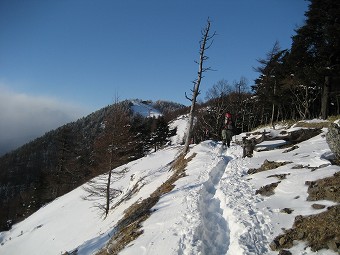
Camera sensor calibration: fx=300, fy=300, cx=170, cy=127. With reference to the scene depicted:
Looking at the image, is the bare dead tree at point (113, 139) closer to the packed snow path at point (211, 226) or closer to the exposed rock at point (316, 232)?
the packed snow path at point (211, 226)

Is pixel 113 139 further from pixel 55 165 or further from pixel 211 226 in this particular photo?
pixel 55 165

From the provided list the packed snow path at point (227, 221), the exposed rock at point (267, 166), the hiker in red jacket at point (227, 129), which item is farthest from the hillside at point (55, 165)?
the packed snow path at point (227, 221)

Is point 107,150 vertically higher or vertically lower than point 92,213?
higher

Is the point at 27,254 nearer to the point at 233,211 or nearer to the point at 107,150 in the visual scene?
the point at 107,150

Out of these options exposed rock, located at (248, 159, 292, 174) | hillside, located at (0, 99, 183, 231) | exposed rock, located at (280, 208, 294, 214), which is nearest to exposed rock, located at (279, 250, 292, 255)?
exposed rock, located at (280, 208, 294, 214)

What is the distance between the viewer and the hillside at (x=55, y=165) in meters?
26.5

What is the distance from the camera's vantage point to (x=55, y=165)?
311 ft

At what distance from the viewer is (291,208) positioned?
8.70m

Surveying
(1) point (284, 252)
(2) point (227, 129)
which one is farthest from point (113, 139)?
(1) point (284, 252)

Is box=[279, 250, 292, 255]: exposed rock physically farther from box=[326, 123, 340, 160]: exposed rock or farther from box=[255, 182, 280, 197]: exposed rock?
box=[326, 123, 340, 160]: exposed rock

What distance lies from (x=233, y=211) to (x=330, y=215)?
2882mm

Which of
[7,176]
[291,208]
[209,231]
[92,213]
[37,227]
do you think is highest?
[291,208]

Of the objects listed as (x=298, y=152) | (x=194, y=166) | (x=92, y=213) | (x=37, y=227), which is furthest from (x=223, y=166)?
(x=37, y=227)

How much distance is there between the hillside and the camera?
26541 mm
